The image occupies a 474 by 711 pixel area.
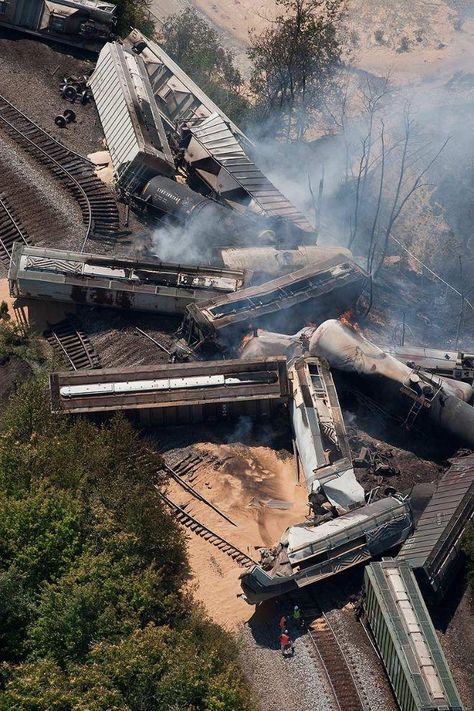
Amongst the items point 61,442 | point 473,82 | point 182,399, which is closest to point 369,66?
point 473,82

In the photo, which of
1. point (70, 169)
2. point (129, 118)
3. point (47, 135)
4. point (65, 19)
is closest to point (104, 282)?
point (70, 169)

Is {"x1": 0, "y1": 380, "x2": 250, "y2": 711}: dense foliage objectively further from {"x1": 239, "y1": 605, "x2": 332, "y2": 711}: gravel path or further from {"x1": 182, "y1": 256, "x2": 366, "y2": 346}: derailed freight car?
{"x1": 182, "y1": 256, "x2": 366, "y2": 346}: derailed freight car

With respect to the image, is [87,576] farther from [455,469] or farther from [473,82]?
[473,82]

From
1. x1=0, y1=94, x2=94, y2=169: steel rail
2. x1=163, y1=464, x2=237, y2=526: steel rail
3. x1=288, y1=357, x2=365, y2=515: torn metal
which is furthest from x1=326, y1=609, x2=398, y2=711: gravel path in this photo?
x1=0, y1=94, x2=94, y2=169: steel rail

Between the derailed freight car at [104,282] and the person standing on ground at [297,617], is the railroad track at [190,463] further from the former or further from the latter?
the derailed freight car at [104,282]

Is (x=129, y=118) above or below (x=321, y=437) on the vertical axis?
above

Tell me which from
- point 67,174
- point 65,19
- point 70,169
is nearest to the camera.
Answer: point 67,174

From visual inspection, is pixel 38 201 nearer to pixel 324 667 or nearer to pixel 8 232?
pixel 8 232

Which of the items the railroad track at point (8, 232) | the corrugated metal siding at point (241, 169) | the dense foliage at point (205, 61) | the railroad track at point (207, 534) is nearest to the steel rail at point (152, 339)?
the railroad track at point (207, 534)
